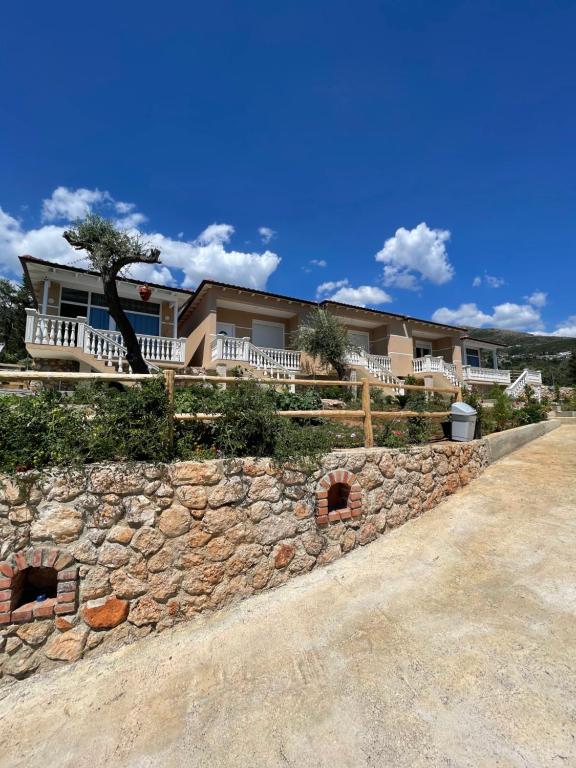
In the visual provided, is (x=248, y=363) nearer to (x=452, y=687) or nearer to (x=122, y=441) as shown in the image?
(x=122, y=441)

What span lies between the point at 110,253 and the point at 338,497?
368 inches

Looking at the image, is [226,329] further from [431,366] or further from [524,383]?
[524,383]

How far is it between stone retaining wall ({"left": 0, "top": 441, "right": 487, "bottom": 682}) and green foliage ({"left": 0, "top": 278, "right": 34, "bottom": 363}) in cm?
2303

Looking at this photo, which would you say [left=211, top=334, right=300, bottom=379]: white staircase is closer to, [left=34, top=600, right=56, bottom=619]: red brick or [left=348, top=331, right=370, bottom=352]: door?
[left=348, top=331, right=370, bottom=352]: door

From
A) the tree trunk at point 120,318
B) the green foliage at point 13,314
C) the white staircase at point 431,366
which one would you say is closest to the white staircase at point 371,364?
the white staircase at point 431,366

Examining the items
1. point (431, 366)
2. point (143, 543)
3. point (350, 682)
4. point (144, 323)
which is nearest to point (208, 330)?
point (144, 323)

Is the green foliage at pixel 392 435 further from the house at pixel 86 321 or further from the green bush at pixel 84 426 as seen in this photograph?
the house at pixel 86 321

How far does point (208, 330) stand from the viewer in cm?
1494

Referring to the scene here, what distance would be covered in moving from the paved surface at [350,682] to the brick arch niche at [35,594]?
561 mm

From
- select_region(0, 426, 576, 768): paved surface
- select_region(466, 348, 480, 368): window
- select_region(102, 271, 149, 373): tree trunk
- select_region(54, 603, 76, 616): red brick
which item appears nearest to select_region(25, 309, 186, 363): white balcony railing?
select_region(102, 271, 149, 373): tree trunk

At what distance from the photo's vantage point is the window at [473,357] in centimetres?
2675

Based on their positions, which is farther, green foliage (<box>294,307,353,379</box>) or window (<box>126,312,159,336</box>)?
green foliage (<box>294,307,353,379</box>)

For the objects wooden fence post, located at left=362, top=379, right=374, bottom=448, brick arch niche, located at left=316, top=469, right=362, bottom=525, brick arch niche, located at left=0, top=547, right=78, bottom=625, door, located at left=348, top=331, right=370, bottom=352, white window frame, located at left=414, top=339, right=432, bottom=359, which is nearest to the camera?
brick arch niche, located at left=0, top=547, right=78, bottom=625

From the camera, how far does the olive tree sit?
994 centimetres
